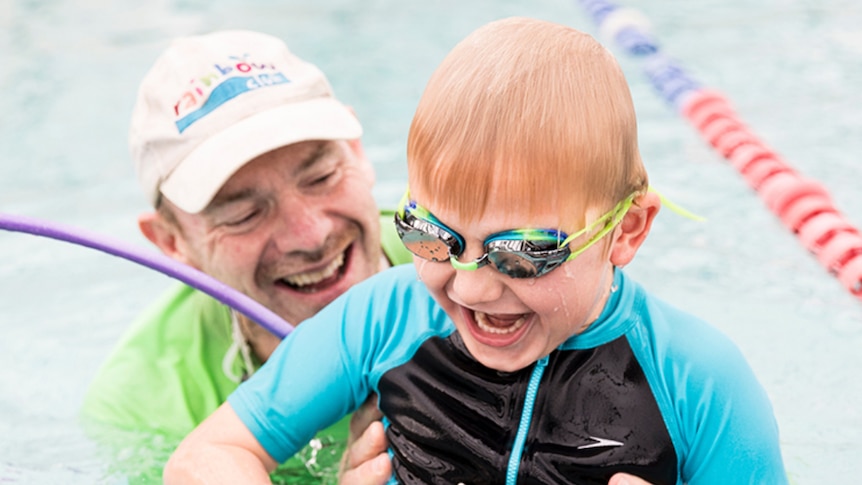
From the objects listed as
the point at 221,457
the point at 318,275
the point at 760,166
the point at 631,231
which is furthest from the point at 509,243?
the point at 760,166

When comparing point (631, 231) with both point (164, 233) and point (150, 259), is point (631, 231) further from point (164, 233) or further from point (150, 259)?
point (164, 233)

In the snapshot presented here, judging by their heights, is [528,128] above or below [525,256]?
above

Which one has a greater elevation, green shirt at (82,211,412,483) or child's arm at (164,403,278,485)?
child's arm at (164,403,278,485)

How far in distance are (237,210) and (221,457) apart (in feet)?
3.00

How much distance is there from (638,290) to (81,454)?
1919 millimetres

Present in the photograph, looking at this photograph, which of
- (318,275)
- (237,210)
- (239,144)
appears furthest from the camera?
(318,275)

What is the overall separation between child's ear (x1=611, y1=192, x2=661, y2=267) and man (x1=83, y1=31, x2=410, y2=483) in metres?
1.12

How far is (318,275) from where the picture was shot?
2984 mm

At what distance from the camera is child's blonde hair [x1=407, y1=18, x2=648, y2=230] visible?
5.47ft

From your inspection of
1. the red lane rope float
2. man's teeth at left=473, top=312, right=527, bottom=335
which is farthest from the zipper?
the red lane rope float

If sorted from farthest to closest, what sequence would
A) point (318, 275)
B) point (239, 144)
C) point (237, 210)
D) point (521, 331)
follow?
point (318, 275), point (237, 210), point (239, 144), point (521, 331)

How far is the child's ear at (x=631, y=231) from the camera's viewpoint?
1.86 metres

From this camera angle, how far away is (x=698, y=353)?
1.94m

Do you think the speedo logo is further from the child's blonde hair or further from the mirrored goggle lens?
the mirrored goggle lens
